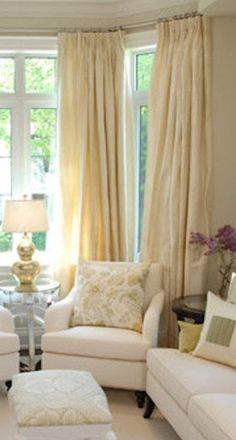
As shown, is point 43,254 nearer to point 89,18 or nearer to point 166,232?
point 166,232

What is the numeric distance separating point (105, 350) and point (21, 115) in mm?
2208

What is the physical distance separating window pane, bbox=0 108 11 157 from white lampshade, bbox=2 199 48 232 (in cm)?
77

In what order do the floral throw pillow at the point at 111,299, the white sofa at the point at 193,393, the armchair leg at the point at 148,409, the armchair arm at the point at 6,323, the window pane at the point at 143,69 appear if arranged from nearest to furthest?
the white sofa at the point at 193,393 < the armchair leg at the point at 148,409 < the armchair arm at the point at 6,323 < the floral throw pillow at the point at 111,299 < the window pane at the point at 143,69

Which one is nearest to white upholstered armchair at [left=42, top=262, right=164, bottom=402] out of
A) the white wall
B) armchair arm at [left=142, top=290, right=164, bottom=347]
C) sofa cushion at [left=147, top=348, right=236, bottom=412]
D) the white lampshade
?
armchair arm at [left=142, top=290, right=164, bottom=347]

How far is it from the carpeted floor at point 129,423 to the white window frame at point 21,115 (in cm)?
145

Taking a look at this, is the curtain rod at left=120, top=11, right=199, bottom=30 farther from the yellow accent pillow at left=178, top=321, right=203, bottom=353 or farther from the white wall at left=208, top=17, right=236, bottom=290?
the yellow accent pillow at left=178, top=321, right=203, bottom=353

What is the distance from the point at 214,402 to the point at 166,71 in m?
2.56

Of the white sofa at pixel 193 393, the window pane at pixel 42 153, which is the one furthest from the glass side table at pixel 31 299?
the white sofa at pixel 193 393

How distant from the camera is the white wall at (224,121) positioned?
3.91 metres

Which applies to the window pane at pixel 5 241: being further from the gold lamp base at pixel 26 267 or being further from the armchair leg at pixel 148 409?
the armchair leg at pixel 148 409

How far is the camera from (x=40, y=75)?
4500mm

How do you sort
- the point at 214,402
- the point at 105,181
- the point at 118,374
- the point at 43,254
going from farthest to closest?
the point at 43,254 → the point at 105,181 → the point at 118,374 → the point at 214,402

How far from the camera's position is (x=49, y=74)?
4496mm

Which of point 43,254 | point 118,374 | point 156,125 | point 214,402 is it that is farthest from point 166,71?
point 214,402
